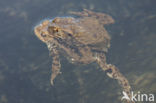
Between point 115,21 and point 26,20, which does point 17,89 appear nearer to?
point 26,20

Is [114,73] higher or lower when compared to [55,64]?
lower

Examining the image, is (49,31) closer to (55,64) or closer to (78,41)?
(78,41)

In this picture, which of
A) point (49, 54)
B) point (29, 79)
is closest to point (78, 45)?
point (49, 54)

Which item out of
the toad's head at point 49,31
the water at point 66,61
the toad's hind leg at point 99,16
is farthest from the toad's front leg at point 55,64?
the toad's hind leg at point 99,16

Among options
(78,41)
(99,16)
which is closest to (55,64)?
(78,41)

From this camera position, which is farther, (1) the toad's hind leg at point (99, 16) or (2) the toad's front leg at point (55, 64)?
(1) the toad's hind leg at point (99, 16)

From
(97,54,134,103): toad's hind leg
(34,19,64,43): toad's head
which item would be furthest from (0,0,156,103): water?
(34,19,64,43): toad's head

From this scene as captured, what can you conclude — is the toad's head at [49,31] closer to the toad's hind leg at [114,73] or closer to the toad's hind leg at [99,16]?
the toad's hind leg at [114,73]
